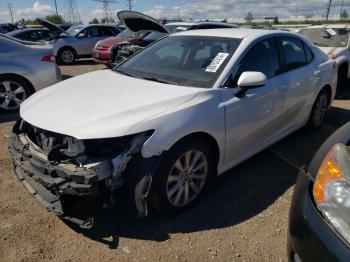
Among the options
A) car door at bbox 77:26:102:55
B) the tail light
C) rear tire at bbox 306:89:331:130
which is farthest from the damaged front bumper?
car door at bbox 77:26:102:55

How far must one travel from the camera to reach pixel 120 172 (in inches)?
102

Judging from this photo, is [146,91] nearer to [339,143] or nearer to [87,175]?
[87,175]

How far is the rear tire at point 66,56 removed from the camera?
45.1 feet

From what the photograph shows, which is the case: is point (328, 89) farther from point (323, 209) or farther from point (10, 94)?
point (10, 94)

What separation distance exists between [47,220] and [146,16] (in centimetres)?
485

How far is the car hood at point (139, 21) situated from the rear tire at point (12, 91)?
2.33m

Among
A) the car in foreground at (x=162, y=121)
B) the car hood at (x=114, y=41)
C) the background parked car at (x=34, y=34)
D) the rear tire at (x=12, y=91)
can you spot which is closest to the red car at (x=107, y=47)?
the car hood at (x=114, y=41)

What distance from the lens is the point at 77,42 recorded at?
46.3 feet

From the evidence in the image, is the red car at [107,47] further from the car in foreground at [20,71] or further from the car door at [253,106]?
the car door at [253,106]

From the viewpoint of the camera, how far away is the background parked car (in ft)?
48.5

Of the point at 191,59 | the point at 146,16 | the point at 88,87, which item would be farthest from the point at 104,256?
the point at 146,16

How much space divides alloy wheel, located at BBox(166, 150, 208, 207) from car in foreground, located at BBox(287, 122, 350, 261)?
3.63ft

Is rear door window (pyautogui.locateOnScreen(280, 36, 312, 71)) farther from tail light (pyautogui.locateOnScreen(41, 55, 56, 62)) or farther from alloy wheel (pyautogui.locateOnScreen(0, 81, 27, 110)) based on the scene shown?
alloy wheel (pyautogui.locateOnScreen(0, 81, 27, 110))

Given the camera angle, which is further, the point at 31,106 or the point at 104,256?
the point at 31,106
